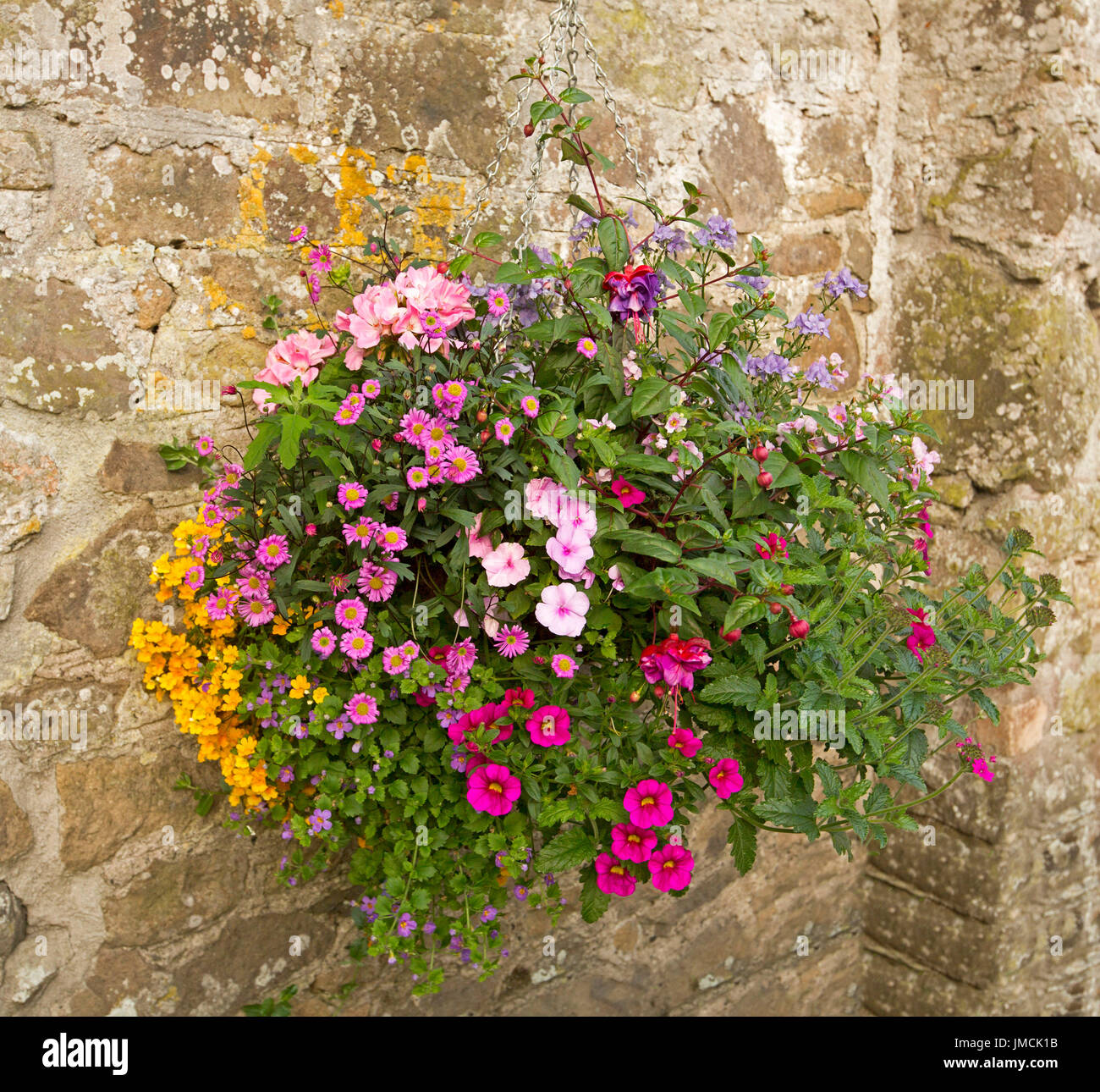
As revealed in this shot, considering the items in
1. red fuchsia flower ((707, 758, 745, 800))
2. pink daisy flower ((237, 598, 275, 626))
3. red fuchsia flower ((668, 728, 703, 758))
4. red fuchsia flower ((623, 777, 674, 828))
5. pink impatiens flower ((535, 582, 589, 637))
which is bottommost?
red fuchsia flower ((623, 777, 674, 828))

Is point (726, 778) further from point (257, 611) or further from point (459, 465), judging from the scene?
point (257, 611)

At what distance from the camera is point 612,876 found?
1249mm

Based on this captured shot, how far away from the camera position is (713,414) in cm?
136

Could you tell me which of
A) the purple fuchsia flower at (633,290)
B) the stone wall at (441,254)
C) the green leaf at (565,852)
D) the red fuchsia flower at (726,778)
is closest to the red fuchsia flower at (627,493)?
the purple fuchsia flower at (633,290)

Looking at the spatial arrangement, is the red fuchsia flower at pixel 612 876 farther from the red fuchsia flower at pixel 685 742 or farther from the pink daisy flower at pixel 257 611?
the pink daisy flower at pixel 257 611

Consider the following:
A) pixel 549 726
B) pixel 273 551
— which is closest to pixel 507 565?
pixel 549 726

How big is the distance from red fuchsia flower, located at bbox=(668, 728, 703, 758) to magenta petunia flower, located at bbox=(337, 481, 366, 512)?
1.79 ft

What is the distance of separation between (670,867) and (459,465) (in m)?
0.64

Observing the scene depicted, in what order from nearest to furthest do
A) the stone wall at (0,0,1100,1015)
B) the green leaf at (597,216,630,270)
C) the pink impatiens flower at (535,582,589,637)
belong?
the pink impatiens flower at (535,582,589,637) → the green leaf at (597,216,630,270) → the stone wall at (0,0,1100,1015)

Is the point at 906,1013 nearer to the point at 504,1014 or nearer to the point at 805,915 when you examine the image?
the point at 805,915

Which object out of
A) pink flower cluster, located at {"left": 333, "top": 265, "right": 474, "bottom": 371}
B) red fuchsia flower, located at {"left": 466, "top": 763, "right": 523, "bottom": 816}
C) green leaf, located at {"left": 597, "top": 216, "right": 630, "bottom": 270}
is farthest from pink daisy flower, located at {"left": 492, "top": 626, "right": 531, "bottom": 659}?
green leaf, located at {"left": 597, "top": 216, "right": 630, "bottom": 270}

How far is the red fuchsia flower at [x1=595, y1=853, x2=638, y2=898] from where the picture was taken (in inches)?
48.7

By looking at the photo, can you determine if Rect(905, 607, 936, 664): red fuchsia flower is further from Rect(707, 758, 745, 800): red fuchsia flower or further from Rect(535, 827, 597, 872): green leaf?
Rect(535, 827, 597, 872): green leaf

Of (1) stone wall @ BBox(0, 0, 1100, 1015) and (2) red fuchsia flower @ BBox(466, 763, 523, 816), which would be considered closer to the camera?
(2) red fuchsia flower @ BBox(466, 763, 523, 816)
